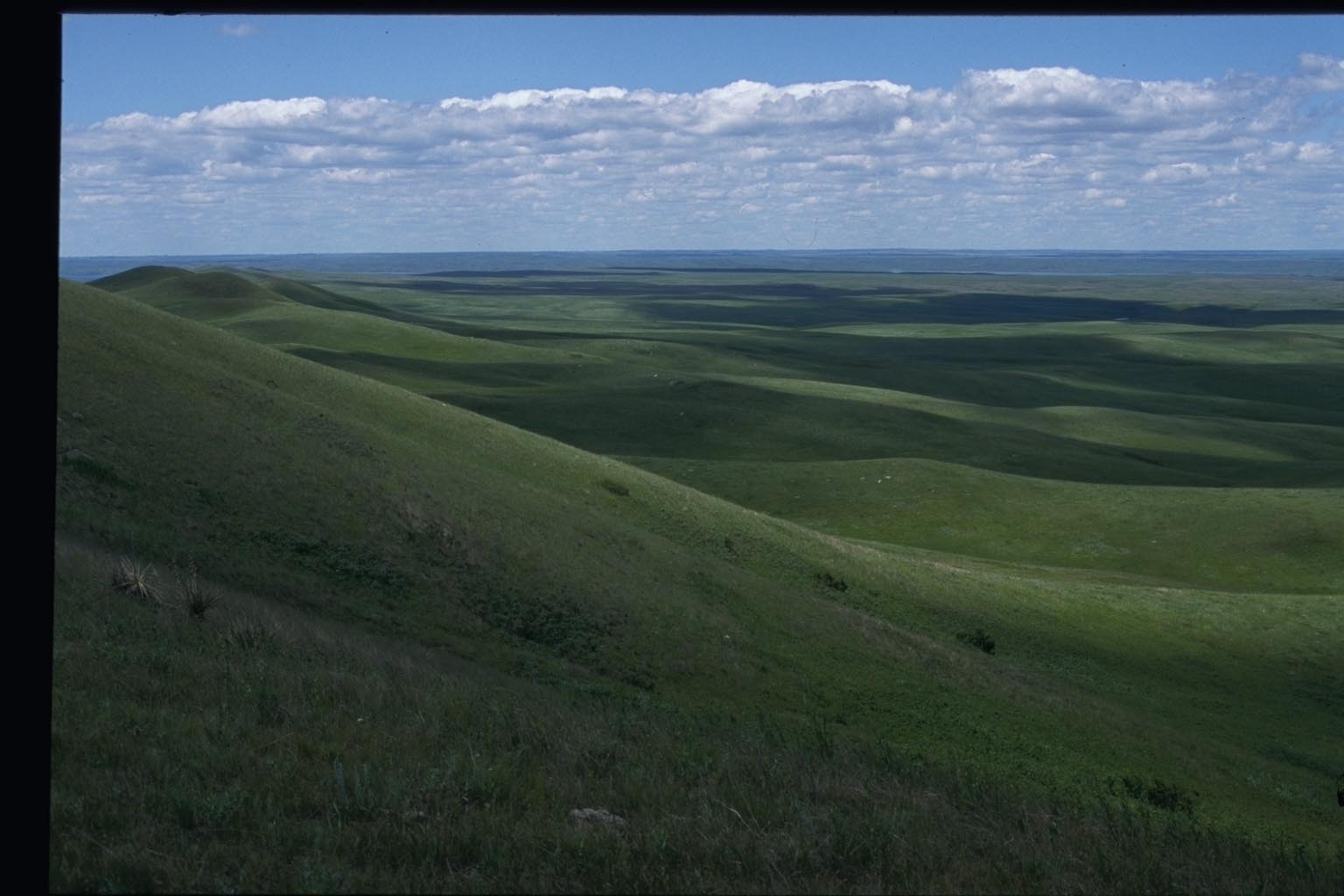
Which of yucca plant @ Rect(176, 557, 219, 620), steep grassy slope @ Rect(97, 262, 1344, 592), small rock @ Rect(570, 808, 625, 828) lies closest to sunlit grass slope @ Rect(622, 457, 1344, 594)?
steep grassy slope @ Rect(97, 262, 1344, 592)

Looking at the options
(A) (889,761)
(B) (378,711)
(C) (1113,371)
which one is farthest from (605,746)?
(C) (1113,371)

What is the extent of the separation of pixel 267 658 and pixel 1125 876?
9453mm

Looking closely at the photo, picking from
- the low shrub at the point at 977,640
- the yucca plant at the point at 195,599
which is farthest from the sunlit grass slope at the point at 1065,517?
the yucca plant at the point at 195,599

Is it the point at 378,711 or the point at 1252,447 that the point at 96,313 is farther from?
the point at 1252,447

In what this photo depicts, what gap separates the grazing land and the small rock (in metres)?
0.05

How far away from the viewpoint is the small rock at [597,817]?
8.56m

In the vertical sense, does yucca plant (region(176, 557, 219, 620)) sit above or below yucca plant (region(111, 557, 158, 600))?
below

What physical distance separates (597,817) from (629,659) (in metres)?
18.8

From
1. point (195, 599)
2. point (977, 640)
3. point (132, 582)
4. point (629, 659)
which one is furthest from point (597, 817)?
point (977, 640)

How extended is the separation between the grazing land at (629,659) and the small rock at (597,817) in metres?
0.05

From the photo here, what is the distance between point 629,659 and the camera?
89.7 ft

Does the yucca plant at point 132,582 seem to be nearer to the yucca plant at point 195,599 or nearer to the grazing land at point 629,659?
the grazing land at point 629,659

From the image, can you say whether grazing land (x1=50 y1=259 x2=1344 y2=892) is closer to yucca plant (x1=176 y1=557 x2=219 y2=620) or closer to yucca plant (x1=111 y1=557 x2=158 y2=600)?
yucca plant (x1=176 y1=557 x2=219 y2=620)

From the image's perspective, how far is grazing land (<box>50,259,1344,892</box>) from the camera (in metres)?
8.13
